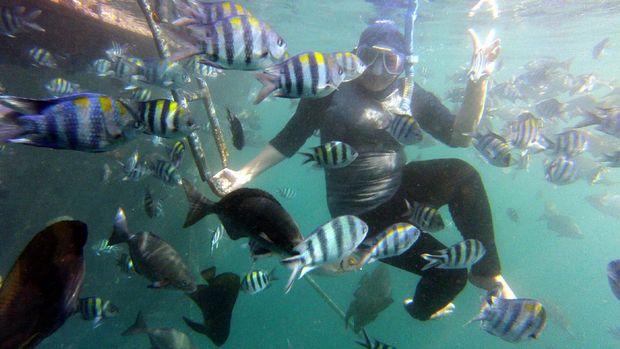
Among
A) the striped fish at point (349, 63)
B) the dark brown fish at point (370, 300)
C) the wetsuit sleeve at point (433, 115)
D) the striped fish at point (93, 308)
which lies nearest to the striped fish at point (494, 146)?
the wetsuit sleeve at point (433, 115)

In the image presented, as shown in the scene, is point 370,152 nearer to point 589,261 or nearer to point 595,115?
point 595,115

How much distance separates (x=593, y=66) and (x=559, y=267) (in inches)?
1574

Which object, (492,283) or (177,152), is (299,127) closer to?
(177,152)

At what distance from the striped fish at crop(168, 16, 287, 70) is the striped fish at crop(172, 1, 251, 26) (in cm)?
37

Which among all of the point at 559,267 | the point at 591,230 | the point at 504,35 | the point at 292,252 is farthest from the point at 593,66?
the point at 591,230

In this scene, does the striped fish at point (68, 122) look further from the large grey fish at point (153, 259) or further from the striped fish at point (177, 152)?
the striped fish at point (177, 152)

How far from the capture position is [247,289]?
515 cm

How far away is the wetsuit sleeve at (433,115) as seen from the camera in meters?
5.05

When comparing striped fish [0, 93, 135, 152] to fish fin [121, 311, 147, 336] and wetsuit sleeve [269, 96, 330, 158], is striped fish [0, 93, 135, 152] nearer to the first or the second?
wetsuit sleeve [269, 96, 330, 158]

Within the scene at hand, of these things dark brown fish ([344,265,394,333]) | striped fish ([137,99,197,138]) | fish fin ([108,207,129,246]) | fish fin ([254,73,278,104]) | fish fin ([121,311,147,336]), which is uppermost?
fish fin ([254,73,278,104])

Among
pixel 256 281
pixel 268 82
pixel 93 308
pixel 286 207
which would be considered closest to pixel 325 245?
pixel 268 82

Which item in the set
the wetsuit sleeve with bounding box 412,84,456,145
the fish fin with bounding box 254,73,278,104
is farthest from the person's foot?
the fish fin with bounding box 254,73,278,104

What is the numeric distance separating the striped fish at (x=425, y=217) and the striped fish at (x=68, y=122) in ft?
11.1

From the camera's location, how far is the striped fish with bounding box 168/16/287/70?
2.36 m
